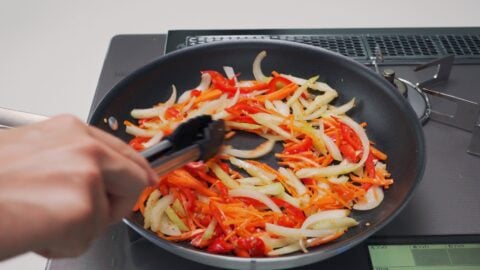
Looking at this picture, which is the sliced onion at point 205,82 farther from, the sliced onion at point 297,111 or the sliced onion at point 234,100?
the sliced onion at point 297,111

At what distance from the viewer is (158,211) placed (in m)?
0.84

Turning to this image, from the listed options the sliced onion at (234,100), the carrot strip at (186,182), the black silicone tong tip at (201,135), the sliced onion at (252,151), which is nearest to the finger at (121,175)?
the black silicone tong tip at (201,135)

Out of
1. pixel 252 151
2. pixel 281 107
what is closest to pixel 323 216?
pixel 252 151

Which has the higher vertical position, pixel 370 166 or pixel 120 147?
pixel 120 147

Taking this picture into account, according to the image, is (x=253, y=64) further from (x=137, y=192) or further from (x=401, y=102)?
(x=137, y=192)

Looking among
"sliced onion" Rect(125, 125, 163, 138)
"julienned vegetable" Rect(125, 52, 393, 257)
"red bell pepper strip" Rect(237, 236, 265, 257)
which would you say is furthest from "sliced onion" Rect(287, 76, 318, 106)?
"red bell pepper strip" Rect(237, 236, 265, 257)

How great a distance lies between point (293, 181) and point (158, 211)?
27cm

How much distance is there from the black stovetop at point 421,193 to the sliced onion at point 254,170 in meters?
0.19

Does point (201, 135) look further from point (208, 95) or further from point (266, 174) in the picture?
point (208, 95)

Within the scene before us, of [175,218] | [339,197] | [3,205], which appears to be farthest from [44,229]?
[339,197]

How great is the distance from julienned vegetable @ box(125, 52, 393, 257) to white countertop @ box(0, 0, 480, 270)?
0.41 m

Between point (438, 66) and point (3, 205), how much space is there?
42.4 inches

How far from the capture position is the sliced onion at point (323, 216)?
2.71 ft

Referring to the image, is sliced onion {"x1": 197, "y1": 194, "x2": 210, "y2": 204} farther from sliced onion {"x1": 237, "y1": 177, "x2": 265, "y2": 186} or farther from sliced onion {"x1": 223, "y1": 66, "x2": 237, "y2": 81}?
sliced onion {"x1": 223, "y1": 66, "x2": 237, "y2": 81}
